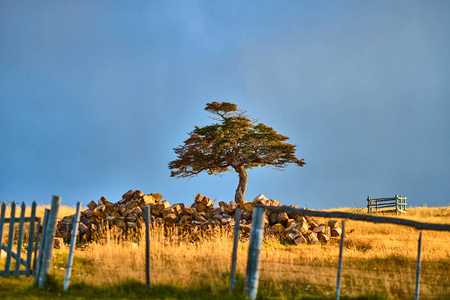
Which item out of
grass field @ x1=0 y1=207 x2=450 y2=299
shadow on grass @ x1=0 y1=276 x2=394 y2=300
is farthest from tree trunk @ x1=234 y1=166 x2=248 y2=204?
shadow on grass @ x1=0 y1=276 x2=394 y2=300

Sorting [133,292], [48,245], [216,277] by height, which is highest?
[48,245]

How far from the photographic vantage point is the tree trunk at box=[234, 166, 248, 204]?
90.5 ft

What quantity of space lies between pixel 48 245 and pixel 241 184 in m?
20.6

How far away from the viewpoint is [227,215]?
16172mm

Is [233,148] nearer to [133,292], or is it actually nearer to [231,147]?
[231,147]

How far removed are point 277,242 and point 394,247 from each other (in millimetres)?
4599

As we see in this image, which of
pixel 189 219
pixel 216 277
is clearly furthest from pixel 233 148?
pixel 216 277

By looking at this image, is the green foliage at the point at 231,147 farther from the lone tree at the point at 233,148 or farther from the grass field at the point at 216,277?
the grass field at the point at 216,277

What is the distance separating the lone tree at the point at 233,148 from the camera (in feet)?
88.9

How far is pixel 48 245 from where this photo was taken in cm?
817

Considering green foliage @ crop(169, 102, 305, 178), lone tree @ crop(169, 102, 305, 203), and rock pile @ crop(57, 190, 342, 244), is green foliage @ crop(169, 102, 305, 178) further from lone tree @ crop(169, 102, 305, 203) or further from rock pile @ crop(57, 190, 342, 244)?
rock pile @ crop(57, 190, 342, 244)

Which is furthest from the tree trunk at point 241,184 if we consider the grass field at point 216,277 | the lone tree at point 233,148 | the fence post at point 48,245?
the fence post at point 48,245

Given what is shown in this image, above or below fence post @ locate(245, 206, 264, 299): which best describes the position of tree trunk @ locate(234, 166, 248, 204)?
above

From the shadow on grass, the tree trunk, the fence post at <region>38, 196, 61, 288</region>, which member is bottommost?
the shadow on grass
